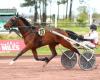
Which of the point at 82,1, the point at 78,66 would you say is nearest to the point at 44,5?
the point at 82,1

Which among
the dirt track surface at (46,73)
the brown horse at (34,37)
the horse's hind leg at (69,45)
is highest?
the brown horse at (34,37)

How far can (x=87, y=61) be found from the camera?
16047 mm

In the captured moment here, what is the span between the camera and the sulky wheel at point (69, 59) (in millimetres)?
16373

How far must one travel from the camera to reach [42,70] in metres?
15.8

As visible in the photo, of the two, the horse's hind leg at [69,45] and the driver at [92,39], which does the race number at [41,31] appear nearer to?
the horse's hind leg at [69,45]

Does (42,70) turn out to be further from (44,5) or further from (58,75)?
(44,5)

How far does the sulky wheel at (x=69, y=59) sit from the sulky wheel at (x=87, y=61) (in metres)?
0.35

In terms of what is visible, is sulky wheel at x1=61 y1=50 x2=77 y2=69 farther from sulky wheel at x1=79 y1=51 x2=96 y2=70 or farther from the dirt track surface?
sulky wheel at x1=79 y1=51 x2=96 y2=70

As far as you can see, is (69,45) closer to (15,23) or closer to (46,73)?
(46,73)

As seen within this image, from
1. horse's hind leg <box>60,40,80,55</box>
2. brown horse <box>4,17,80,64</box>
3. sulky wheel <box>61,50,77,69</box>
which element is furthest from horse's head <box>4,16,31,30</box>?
sulky wheel <box>61,50,77,69</box>

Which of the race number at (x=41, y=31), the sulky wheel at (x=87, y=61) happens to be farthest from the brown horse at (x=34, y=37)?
the sulky wheel at (x=87, y=61)

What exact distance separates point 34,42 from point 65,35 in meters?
1.06

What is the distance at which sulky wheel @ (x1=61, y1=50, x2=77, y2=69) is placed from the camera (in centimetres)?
1637

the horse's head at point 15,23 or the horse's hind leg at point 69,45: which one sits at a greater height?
the horse's head at point 15,23
